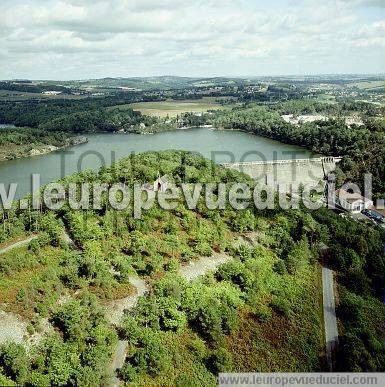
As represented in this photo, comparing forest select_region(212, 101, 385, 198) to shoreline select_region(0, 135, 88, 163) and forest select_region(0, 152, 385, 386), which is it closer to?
forest select_region(0, 152, 385, 386)

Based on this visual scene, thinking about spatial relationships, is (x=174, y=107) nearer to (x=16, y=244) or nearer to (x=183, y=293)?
(x=16, y=244)

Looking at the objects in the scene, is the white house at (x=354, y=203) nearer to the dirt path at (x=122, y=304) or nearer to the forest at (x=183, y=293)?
the forest at (x=183, y=293)

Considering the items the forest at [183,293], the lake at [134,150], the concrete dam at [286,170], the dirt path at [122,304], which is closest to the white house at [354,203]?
the forest at [183,293]

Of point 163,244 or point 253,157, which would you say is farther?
point 253,157

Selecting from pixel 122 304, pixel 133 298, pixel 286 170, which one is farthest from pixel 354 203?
pixel 122 304

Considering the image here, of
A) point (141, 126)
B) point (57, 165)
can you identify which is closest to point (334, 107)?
point (141, 126)

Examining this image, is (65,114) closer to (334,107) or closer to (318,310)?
(334,107)
